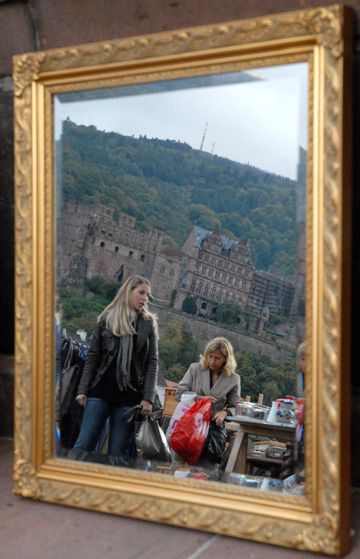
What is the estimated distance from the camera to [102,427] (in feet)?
7.00

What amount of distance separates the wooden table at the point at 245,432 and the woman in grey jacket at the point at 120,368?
30cm

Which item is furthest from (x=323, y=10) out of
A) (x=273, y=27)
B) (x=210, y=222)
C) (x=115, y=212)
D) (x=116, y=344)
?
(x=116, y=344)

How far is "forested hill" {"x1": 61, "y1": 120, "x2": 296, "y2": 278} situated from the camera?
76.2 inches

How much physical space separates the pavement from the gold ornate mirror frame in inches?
1.2

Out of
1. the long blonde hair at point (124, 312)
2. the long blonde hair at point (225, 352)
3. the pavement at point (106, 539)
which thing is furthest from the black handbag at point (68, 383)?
the long blonde hair at point (225, 352)

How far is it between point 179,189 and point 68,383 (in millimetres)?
754

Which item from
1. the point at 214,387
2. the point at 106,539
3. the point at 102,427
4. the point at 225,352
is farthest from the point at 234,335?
the point at 106,539

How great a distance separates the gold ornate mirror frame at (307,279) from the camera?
1.72 meters

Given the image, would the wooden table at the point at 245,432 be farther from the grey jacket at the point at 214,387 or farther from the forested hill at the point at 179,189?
the forested hill at the point at 179,189

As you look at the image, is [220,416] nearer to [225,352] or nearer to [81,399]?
[225,352]

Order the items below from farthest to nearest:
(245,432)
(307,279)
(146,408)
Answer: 1. (146,408)
2. (245,432)
3. (307,279)

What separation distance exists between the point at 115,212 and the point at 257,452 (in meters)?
0.89

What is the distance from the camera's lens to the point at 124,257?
211 cm

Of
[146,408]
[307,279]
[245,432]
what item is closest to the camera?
[307,279]
